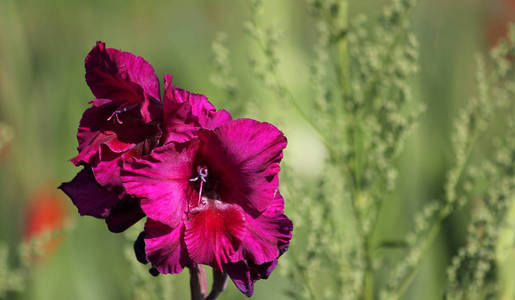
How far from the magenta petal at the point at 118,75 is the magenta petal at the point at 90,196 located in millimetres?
47

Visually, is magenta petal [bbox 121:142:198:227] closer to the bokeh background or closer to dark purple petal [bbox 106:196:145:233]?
dark purple petal [bbox 106:196:145:233]

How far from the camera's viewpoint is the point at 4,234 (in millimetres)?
1032

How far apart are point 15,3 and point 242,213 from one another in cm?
98

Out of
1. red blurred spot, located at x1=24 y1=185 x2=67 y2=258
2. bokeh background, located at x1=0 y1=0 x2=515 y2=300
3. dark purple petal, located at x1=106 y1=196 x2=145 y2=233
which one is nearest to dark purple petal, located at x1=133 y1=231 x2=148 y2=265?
dark purple petal, located at x1=106 y1=196 x2=145 y2=233

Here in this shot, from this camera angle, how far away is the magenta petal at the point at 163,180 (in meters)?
0.34

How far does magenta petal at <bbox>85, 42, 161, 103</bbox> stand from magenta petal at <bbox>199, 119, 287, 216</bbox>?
0.05m

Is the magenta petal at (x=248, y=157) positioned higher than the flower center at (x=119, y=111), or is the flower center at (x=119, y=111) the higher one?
the flower center at (x=119, y=111)

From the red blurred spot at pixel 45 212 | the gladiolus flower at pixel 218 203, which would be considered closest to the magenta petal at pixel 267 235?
the gladiolus flower at pixel 218 203

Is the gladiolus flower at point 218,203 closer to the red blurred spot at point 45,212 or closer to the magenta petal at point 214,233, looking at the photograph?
the magenta petal at point 214,233

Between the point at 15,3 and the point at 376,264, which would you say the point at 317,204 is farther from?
the point at 15,3

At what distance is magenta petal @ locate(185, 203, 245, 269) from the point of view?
1.14ft

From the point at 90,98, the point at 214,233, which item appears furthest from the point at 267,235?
the point at 90,98

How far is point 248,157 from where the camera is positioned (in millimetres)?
345

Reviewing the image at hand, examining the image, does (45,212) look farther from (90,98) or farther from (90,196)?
(90,196)
